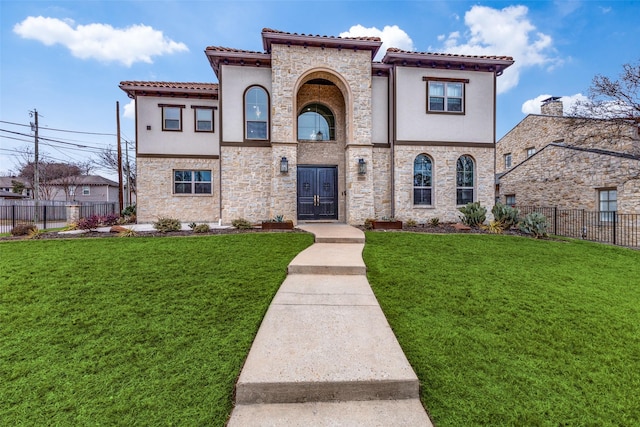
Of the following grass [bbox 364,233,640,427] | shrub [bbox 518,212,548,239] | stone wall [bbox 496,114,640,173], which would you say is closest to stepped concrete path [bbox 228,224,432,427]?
grass [bbox 364,233,640,427]

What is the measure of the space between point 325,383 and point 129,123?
36.0 meters

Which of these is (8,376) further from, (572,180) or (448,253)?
(572,180)

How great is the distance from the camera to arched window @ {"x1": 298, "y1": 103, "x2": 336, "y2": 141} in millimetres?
11875

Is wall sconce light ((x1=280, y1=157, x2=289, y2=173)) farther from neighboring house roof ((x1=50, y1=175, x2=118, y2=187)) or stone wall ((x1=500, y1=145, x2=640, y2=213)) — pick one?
neighboring house roof ((x1=50, y1=175, x2=118, y2=187))

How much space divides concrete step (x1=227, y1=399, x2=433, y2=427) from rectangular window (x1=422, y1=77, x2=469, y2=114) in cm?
1135

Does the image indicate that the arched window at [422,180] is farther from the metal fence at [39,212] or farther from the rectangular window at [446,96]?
the metal fence at [39,212]

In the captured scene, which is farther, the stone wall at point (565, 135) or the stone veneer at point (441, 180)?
the stone wall at point (565, 135)

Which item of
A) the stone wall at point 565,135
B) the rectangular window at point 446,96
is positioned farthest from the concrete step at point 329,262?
the stone wall at point 565,135

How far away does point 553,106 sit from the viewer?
60.6 ft

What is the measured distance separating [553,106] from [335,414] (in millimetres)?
23854

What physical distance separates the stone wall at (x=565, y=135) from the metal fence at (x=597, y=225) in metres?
3.62

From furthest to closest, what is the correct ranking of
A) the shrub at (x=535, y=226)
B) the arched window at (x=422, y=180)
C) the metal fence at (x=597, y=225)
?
Result: the arched window at (x=422, y=180), the metal fence at (x=597, y=225), the shrub at (x=535, y=226)

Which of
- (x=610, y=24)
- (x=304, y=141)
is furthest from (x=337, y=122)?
(x=610, y=24)

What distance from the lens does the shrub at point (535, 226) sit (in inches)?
350
